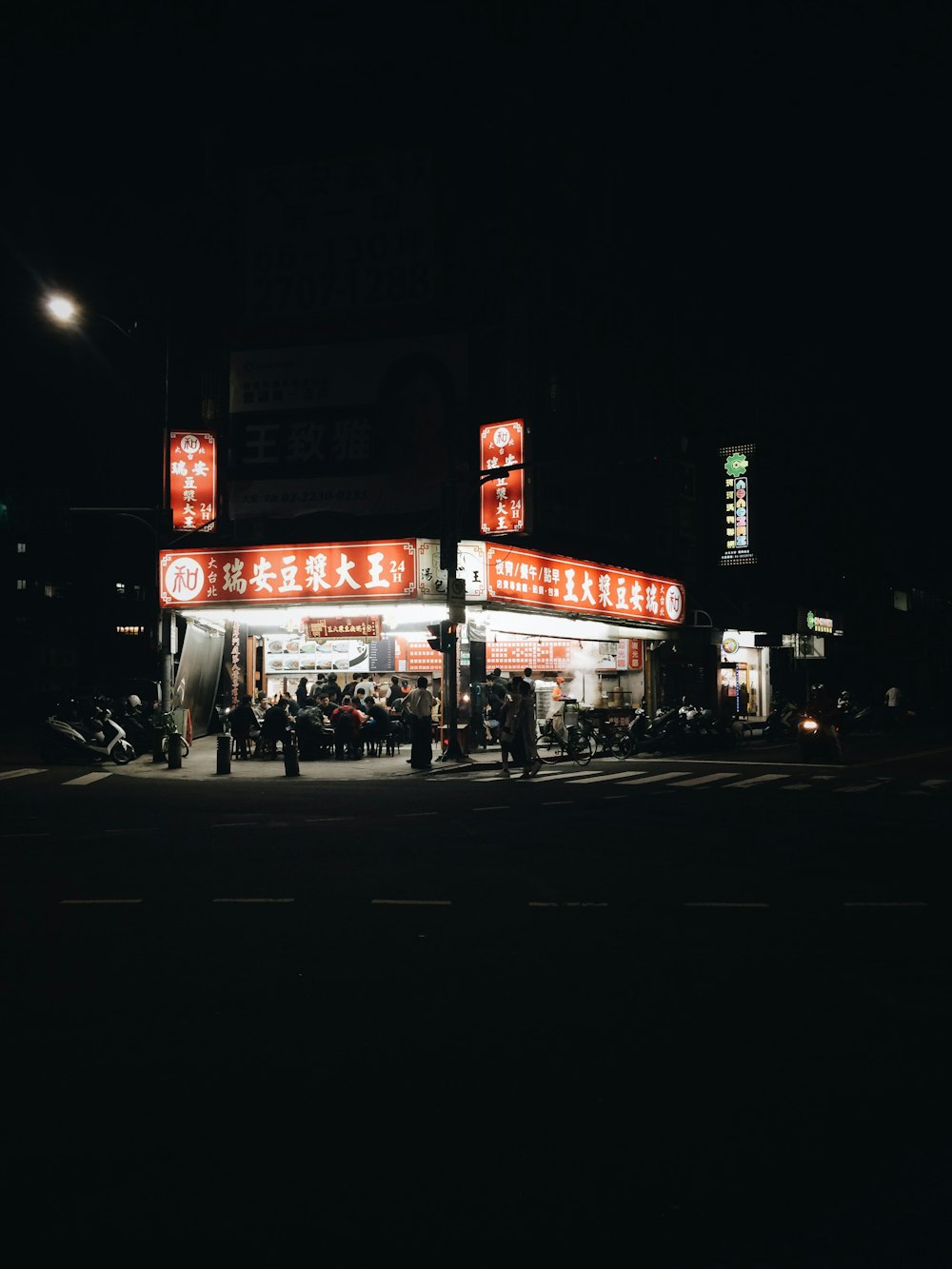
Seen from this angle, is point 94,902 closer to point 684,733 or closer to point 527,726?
point 527,726

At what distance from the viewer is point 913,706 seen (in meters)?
48.2

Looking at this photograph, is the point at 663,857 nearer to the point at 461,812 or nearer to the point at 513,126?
the point at 461,812

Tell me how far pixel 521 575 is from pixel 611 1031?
24030 mm

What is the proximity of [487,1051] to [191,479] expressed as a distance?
27.5 m

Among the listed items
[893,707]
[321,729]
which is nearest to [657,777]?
[321,729]

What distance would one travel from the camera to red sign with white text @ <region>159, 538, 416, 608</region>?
91.1 ft

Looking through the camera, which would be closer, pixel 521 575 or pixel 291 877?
pixel 291 877

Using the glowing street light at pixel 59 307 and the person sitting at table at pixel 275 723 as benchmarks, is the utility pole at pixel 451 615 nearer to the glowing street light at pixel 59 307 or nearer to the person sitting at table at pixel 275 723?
the person sitting at table at pixel 275 723

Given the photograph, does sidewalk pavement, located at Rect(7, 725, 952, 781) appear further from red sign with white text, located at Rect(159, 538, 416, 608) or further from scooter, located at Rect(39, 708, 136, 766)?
red sign with white text, located at Rect(159, 538, 416, 608)

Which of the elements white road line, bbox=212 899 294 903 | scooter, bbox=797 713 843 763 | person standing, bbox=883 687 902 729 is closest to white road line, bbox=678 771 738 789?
scooter, bbox=797 713 843 763

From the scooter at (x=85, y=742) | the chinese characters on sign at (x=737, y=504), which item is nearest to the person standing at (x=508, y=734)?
the scooter at (x=85, y=742)

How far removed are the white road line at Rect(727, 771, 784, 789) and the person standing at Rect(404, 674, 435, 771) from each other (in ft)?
23.4

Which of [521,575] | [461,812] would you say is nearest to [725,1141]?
[461,812]

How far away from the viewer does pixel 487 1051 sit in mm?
5246
